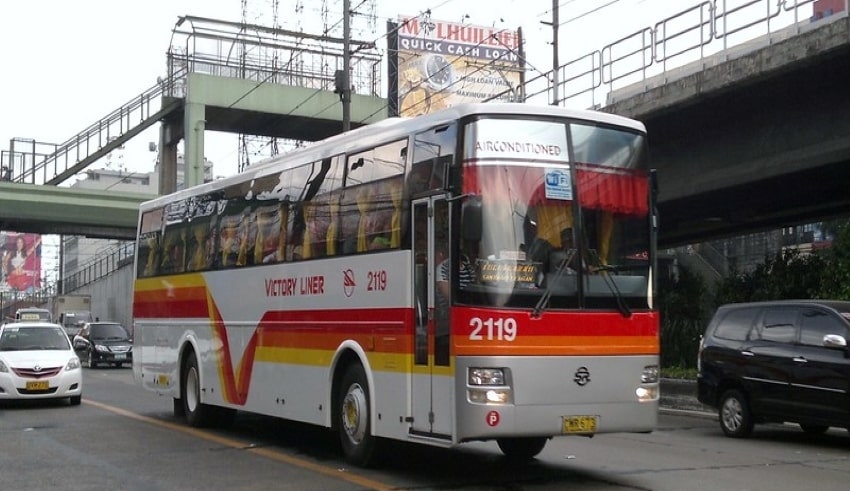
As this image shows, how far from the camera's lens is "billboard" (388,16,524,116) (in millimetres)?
51250

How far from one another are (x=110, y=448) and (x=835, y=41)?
12.7m

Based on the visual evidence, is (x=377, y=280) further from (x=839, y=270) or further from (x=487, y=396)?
(x=839, y=270)

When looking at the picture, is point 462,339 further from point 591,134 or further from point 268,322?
point 268,322

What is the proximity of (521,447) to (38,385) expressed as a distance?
34.9ft

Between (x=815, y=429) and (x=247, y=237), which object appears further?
(x=815, y=429)

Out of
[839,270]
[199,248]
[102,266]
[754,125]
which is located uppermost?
[754,125]

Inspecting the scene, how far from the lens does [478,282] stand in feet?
31.0

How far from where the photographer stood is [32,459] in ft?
39.8

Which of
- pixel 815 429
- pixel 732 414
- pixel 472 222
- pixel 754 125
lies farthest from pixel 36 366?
pixel 754 125

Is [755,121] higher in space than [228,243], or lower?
higher

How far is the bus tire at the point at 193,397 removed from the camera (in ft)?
51.4

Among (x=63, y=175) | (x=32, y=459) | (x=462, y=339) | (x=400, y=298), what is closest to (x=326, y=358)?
(x=400, y=298)

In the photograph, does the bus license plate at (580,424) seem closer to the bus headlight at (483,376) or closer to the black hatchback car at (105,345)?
the bus headlight at (483,376)

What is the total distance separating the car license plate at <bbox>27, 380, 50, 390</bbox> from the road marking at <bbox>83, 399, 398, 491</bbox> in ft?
3.55
